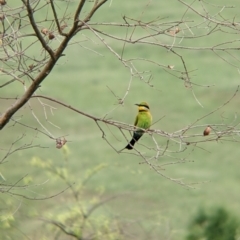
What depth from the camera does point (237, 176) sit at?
15336 mm

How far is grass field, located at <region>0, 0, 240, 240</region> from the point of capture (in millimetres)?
13641

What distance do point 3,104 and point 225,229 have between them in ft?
35.1

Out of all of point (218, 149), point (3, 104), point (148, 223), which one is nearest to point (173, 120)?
point (218, 149)

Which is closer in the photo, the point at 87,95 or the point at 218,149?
the point at 218,149

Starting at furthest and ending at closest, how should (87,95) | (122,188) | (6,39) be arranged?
(87,95), (122,188), (6,39)

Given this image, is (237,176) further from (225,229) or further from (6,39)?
(6,39)

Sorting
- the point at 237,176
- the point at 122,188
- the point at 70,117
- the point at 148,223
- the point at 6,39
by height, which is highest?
the point at 70,117

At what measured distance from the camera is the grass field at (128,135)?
13641mm

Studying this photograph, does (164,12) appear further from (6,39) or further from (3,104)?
(6,39)

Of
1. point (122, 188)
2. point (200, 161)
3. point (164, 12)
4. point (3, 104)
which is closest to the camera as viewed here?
point (122, 188)

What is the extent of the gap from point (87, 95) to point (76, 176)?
4.19 metres

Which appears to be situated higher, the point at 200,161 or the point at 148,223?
the point at 200,161

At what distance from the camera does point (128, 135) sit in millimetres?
15156

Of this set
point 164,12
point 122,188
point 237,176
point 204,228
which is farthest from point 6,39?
point 164,12
